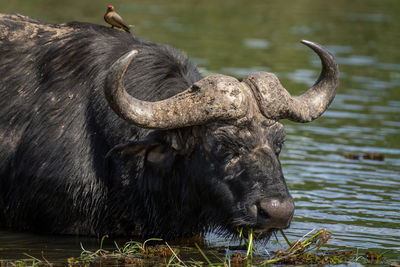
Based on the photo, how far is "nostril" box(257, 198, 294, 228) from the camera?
19.4 feet

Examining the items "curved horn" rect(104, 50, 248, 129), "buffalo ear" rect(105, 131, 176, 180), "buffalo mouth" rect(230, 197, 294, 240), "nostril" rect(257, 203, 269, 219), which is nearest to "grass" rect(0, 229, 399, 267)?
"buffalo mouth" rect(230, 197, 294, 240)

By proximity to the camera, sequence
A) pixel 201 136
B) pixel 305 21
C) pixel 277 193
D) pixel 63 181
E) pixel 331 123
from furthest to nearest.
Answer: pixel 305 21
pixel 331 123
pixel 63 181
pixel 201 136
pixel 277 193

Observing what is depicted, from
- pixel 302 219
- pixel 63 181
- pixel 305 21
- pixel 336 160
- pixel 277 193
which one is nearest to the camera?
pixel 277 193

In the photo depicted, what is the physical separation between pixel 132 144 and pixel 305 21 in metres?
16.3

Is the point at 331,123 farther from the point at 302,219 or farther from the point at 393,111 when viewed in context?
the point at 302,219

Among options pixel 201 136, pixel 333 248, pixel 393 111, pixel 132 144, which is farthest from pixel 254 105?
pixel 393 111

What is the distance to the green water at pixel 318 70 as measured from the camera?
8016 mm

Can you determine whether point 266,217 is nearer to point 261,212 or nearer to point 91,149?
point 261,212

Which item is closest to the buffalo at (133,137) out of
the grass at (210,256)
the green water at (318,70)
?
the grass at (210,256)

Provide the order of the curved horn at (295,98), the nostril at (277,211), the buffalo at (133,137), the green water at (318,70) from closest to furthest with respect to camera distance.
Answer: the nostril at (277,211)
the buffalo at (133,137)
the curved horn at (295,98)
the green water at (318,70)

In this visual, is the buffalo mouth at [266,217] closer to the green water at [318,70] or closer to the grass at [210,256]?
the grass at [210,256]

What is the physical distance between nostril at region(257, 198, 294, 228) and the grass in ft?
0.95

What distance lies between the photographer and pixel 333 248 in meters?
7.14

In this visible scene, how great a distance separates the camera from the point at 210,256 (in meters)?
6.80
